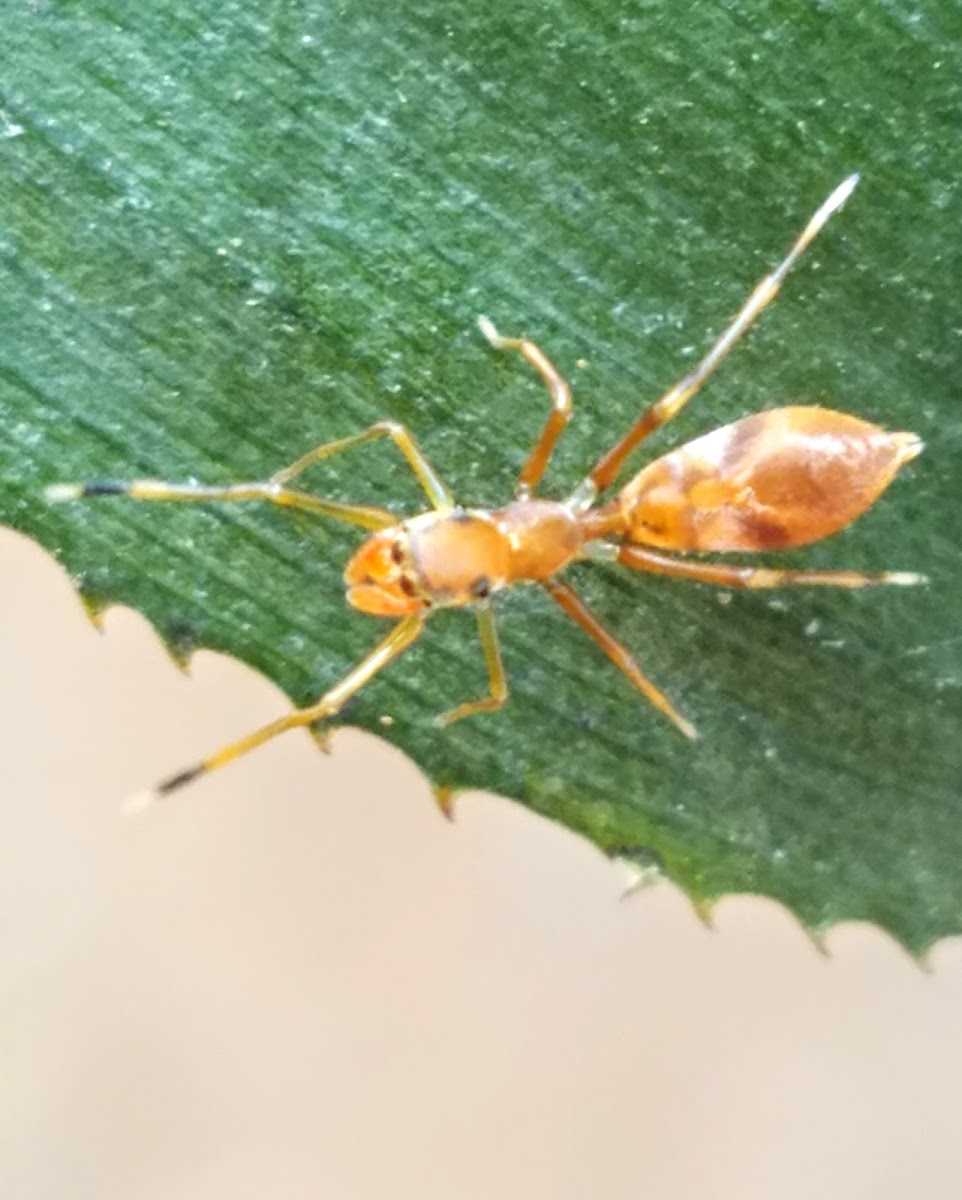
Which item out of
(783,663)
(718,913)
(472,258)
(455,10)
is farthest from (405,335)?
(718,913)

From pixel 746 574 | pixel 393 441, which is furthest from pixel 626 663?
pixel 393 441

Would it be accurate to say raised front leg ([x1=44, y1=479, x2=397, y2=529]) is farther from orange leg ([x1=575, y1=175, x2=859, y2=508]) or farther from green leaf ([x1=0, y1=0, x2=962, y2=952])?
orange leg ([x1=575, y1=175, x2=859, y2=508])

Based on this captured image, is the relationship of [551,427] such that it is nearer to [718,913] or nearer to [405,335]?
[405,335]

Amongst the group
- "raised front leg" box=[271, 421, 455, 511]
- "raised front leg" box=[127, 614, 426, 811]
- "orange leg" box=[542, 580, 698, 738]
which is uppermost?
"raised front leg" box=[271, 421, 455, 511]

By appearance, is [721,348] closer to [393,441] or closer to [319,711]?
[393,441]

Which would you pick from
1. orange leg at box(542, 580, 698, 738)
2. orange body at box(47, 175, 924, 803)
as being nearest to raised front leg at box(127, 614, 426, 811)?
orange body at box(47, 175, 924, 803)

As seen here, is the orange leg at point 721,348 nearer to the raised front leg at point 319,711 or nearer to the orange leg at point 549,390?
the orange leg at point 549,390
